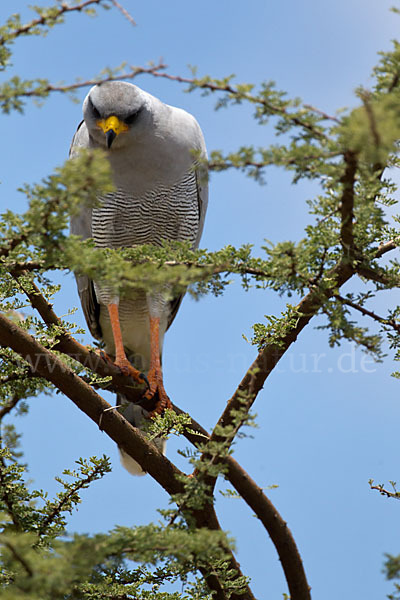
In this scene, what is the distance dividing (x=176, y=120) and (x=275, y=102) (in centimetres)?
305

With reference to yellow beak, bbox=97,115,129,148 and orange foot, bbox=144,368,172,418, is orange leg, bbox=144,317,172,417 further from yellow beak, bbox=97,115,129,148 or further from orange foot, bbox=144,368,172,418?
yellow beak, bbox=97,115,129,148

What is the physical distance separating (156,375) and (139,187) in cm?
135

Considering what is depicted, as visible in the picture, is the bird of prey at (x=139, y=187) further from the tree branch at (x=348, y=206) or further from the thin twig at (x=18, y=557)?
the thin twig at (x=18, y=557)

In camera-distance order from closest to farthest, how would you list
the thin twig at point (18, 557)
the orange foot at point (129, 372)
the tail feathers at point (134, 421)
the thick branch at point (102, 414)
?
the thin twig at point (18, 557), the thick branch at point (102, 414), the orange foot at point (129, 372), the tail feathers at point (134, 421)

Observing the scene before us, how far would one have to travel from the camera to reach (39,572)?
175cm

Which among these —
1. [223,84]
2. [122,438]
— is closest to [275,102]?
[223,84]

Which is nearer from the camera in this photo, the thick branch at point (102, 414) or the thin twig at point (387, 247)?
the thick branch at point (102, 414)

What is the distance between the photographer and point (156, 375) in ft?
15.3

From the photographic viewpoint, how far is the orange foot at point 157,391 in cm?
441

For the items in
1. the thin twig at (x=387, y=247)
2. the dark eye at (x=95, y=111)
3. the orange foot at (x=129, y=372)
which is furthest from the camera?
the dark eye at (x=95, y=111)

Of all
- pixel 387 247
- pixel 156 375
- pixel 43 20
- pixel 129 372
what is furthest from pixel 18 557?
pixel 156 375

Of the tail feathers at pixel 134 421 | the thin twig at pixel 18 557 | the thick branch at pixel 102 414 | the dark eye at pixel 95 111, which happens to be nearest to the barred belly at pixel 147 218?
the dark eye at pixel 95 111

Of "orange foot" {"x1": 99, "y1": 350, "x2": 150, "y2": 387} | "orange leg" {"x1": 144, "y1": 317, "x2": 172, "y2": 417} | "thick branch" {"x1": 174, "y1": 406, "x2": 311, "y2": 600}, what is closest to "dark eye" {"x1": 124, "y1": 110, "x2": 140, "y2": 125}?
"orange leg" {"x1": 144, "y1": 317, "x2": 172, "y2": 417}

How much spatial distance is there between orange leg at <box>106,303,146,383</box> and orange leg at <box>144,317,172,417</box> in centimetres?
12
